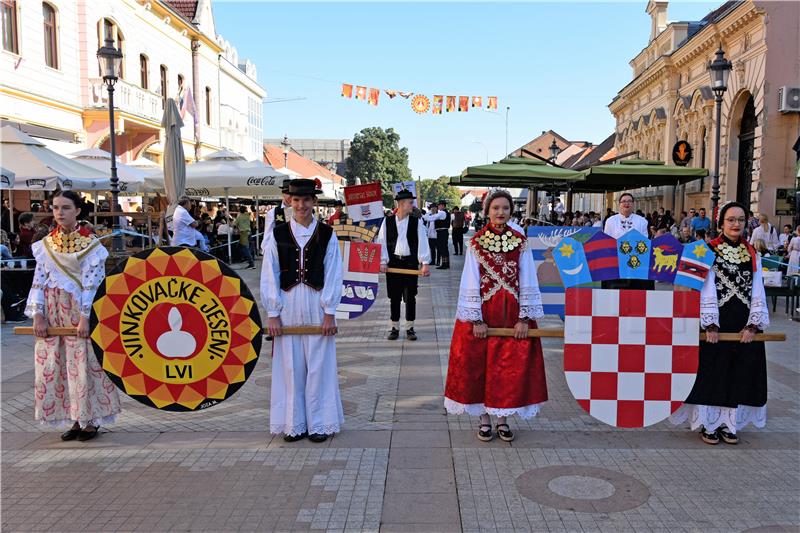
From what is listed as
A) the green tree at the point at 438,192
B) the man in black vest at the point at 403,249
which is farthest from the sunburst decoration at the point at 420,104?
the green tree at the point at 438,192

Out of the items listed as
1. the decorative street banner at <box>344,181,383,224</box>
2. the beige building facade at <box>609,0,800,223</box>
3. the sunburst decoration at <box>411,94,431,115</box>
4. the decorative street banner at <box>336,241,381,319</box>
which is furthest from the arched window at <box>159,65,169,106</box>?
the decorative street banner at <box>336,241,381,319</box>

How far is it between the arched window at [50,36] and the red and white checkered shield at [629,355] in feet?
64.9

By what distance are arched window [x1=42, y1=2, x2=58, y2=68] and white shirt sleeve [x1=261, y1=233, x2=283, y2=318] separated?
1804 cm

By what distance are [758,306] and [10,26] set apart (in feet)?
63.3

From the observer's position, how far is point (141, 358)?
4355mm

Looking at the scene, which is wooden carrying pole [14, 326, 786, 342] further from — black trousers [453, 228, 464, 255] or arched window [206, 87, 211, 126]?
arched window [206, 87, 211, 126]

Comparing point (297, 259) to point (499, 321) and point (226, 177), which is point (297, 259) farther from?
point (226, 177)

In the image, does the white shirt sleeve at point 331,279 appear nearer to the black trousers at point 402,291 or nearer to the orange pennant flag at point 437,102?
the black trousers at point 402,291

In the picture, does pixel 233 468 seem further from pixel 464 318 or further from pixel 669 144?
pixel 669 144

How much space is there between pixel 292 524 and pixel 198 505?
2.10 feet

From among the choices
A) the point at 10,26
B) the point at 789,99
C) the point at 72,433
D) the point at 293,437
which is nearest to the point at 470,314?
the point at 293,437

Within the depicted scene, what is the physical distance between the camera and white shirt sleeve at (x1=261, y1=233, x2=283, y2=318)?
461 centimetres

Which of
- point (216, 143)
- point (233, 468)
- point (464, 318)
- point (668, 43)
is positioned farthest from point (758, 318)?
point (216, 143)

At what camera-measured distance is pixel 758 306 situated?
15.2 ft
